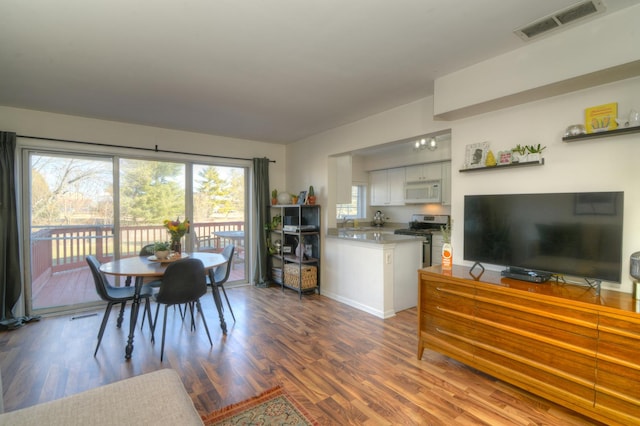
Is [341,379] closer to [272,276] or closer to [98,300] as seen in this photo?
[272,276]

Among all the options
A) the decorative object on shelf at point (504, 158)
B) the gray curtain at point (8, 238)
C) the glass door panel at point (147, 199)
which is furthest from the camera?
the glass door panel at point (147, 199)

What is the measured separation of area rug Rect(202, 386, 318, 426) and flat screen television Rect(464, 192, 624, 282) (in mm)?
1839

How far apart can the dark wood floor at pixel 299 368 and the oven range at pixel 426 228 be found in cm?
206

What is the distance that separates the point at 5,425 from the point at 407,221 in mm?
6204

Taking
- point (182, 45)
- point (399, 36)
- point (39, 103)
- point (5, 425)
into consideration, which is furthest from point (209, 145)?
point (5, 425)

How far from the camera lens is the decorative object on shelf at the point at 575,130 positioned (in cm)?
205

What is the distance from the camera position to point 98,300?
4008mm

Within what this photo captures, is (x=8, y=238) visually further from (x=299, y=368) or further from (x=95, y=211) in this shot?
(x=299, y=368)

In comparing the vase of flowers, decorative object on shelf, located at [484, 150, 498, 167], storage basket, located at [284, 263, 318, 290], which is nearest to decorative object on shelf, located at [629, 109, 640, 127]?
decorative object on shelf, located at [484, 150, 498, 167]

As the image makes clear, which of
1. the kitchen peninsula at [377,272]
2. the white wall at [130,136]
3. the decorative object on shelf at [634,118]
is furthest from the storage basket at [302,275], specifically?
the decorative object on shelf at [634,118]

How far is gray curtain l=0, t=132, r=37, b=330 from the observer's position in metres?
3.28

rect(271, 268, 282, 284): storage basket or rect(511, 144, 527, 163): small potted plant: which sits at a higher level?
rect(511, 144, 527, 163): small potted plant

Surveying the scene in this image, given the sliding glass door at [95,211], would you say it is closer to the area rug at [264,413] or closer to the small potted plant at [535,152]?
the area rug at [264,413]

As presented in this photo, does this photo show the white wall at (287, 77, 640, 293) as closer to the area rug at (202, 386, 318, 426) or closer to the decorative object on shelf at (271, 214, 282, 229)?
the area rug at (202, 386, 318, 426)
